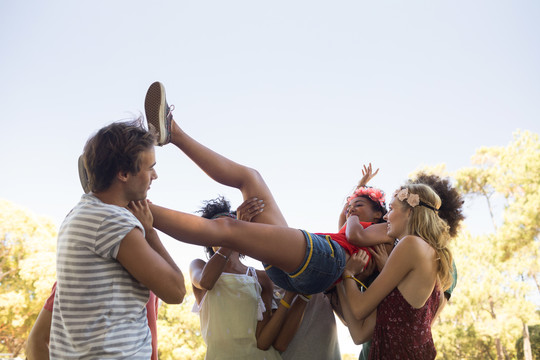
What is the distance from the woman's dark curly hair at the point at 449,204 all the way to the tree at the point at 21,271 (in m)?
11.8

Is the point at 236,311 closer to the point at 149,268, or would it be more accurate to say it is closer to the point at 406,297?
the point at 406,297

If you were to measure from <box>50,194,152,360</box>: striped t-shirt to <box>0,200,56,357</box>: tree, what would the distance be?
39.4ft

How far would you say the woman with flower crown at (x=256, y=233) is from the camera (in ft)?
7.04

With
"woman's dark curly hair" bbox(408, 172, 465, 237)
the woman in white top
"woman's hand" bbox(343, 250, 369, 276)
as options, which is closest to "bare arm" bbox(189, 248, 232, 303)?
the woman in white top

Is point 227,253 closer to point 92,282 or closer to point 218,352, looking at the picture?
point 218,352

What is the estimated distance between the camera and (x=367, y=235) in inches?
110

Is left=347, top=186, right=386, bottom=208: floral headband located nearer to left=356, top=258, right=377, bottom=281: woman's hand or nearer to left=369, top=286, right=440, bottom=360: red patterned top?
left=356, top=258, right=377, bottom=281: woman's hand

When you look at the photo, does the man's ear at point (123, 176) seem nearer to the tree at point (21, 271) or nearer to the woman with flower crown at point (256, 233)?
the woman with flower crown at point (256, 233)

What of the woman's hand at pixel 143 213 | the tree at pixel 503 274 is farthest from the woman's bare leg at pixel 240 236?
the tree at pixel 503 274

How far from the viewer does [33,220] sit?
12969 millimetres

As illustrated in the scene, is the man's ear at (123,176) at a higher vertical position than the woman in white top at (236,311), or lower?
higher

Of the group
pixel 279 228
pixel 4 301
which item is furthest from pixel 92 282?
pixel 4 301

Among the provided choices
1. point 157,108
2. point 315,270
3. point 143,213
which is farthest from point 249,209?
point 143,213

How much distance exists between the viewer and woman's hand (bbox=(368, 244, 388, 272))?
9.06ft
